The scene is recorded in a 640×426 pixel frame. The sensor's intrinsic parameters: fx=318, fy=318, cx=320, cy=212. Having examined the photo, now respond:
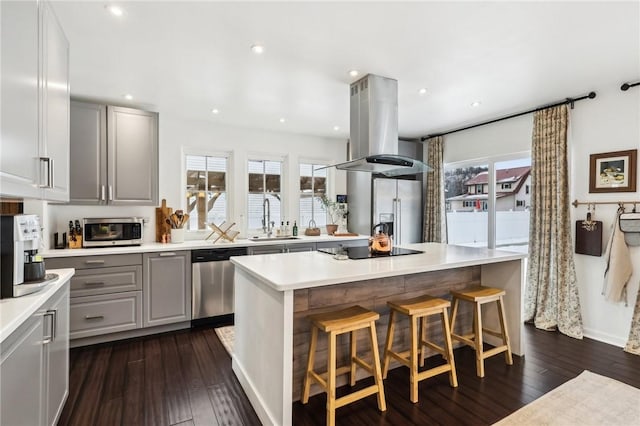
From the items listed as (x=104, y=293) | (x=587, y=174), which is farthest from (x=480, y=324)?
(x=104, y=293)

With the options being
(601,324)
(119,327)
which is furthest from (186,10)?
(601,324)

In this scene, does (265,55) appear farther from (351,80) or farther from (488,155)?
(488,155)

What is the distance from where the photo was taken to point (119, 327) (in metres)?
3.20

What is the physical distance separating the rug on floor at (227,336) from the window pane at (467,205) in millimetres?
3519

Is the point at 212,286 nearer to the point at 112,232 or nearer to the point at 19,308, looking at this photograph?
the point at 112,232

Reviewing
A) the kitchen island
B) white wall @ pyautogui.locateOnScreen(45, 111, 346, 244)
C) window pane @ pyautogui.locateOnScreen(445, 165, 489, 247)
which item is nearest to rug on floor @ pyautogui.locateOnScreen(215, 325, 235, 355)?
the kitchen island

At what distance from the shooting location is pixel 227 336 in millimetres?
3373

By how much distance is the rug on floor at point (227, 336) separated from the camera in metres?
3.10

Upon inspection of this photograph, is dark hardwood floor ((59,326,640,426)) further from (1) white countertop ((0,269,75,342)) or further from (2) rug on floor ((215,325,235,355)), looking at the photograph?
(1) white countertop ((0,269,75,342))

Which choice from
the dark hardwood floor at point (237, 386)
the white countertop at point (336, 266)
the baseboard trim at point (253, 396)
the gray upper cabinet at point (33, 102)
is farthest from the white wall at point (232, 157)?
the baseboard trim at point (253, 396)

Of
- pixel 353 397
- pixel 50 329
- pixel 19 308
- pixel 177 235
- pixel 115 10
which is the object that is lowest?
pixel 353 397

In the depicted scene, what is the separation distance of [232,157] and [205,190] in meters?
0.60

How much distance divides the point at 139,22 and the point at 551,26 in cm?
265

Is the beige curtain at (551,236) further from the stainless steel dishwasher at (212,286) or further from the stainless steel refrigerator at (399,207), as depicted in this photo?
the stainless steel dishwasher at (212,286)
